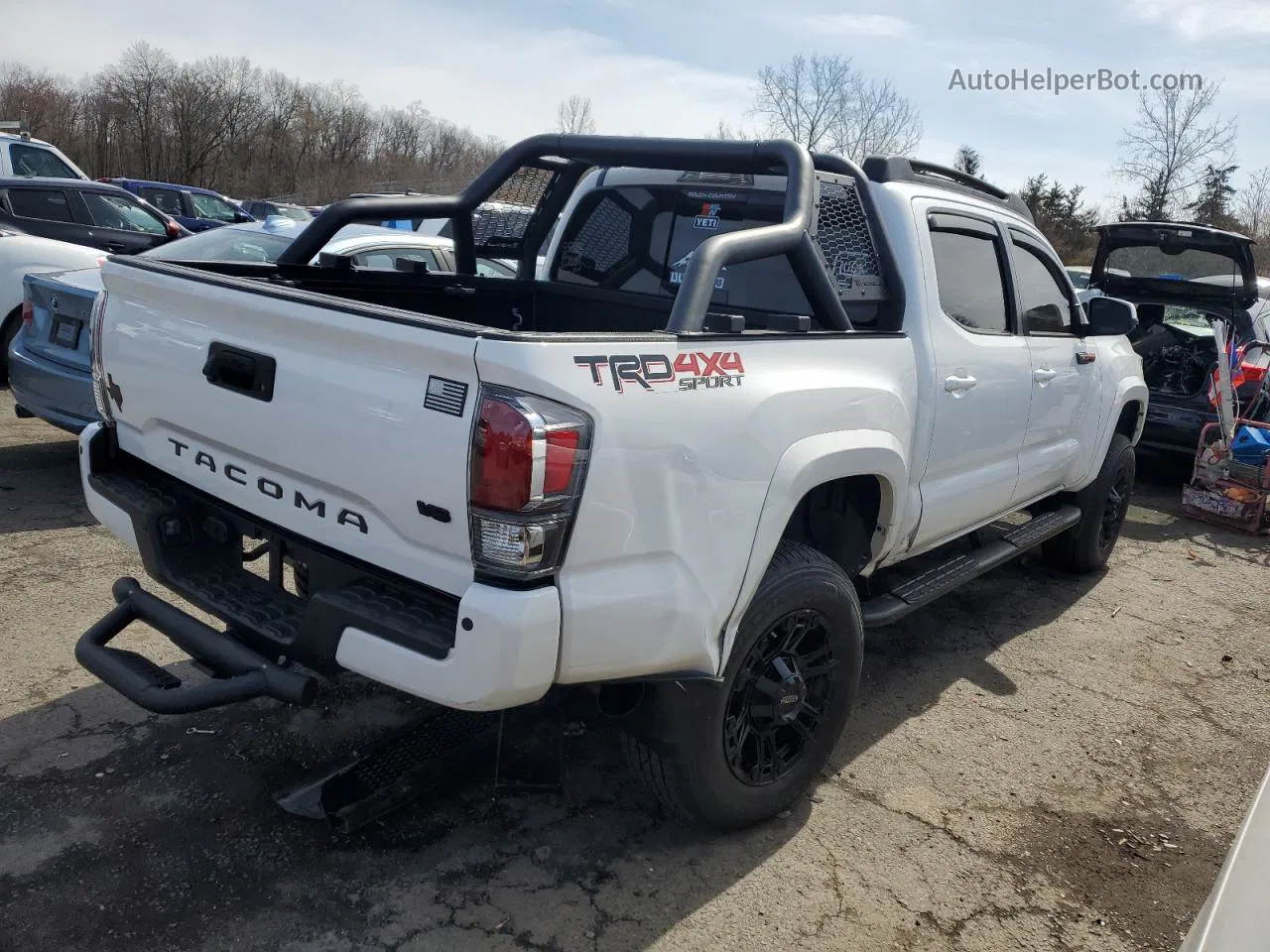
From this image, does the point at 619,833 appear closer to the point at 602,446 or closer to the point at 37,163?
the point at 602,446

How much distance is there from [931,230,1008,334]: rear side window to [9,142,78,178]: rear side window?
1172 cm

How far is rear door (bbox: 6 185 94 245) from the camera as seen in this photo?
9555mm

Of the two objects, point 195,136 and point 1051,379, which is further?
point 195,136

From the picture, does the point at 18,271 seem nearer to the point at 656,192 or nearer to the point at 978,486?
the point at 656,192

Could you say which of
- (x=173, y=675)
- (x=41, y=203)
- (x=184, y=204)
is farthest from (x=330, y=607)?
(x=184, y=204)

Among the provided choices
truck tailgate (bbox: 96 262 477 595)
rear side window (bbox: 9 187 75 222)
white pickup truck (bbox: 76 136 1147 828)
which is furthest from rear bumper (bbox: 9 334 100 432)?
rear side window (bbox: 9 187 75 222)

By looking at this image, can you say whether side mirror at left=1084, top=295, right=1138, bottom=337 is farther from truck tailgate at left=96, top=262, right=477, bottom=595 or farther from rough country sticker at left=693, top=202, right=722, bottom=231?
truck tailgate at left=96, top=262, right=477, bottom=595

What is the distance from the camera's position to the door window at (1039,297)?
14.7 feet

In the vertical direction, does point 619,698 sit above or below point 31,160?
below

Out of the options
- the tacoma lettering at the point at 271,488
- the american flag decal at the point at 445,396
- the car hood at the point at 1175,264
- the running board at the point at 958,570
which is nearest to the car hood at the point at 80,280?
the tacoma lettering at the point at 271,488

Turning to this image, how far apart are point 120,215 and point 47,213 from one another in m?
0.81

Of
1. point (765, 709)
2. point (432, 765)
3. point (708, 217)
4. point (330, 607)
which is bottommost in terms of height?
point (432, 765)

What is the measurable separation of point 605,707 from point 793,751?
2.73 feet

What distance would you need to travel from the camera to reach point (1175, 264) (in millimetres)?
8430
